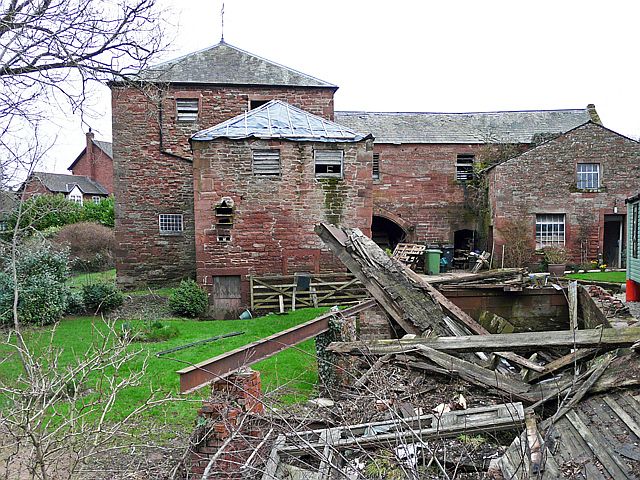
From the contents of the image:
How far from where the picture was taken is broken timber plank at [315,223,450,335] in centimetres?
786

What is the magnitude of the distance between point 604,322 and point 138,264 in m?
17.0

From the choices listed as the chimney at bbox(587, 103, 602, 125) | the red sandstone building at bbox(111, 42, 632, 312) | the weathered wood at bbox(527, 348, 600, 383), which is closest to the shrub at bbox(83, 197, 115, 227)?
the red sandstone building at bbox(111, 42, 632, 312)

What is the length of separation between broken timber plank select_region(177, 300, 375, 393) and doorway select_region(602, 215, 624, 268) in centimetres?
2032

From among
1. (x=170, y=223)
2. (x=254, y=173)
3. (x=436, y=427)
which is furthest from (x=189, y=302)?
(x=436, y=427)

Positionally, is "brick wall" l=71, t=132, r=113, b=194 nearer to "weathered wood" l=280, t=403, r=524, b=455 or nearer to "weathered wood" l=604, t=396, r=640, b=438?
"weathered wood" l=280, t=403, r=524, b=455

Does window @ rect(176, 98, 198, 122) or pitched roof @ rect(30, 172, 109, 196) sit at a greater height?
window @ rect(176, 98, 198, 122)

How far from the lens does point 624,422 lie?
4453 mm

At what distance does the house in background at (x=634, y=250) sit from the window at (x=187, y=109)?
15.5 metres

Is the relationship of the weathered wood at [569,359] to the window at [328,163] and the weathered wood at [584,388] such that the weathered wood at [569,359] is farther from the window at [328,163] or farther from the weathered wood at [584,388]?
the window at [328,163]

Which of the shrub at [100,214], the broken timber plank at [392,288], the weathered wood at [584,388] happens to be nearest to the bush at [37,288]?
the broken timber plank at [392,288]

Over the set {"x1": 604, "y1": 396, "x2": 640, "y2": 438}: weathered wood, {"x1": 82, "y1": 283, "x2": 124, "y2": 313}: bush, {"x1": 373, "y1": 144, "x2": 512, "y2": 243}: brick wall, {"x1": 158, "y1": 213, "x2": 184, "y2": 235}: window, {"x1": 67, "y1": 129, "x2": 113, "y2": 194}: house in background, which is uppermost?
{"x1": 67, "y1": 129, "x2": 113, "y2": 194}: house in background

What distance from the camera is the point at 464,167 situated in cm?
2583

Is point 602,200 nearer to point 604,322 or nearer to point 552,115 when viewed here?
point 552,115

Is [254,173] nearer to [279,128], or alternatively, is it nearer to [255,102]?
[279,128]
